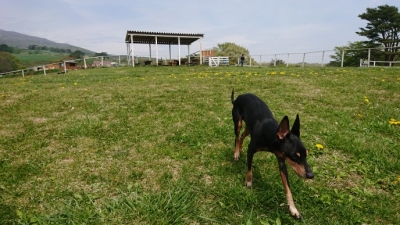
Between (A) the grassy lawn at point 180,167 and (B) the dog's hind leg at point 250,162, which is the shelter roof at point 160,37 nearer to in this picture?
(A) the grassy lawn at point 180,167

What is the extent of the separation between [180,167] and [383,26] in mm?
54880

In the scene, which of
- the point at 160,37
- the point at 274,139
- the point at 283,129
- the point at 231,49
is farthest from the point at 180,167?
the point at 231,49

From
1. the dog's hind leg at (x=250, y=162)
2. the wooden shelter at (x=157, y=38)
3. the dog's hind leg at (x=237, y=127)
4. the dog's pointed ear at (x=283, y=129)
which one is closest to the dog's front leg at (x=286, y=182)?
the dog's pointed ear at (x=283, y=129)

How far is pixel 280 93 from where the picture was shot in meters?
7.46

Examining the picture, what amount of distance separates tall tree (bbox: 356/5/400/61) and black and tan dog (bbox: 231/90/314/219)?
1998 inches

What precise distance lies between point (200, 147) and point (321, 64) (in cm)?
2054

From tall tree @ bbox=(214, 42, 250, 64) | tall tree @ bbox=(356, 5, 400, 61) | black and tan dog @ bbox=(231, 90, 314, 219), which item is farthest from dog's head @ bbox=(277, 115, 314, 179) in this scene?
tall tree @ bbox=(214, 42, 250, 64)

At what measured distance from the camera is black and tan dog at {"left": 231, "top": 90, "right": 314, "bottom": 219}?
2.21 m

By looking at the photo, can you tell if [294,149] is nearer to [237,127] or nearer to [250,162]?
[250,162]

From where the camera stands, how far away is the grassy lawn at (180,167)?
2.53 meters

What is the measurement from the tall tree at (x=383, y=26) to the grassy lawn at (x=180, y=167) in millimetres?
49288

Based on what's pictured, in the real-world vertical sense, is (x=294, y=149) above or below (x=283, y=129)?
below

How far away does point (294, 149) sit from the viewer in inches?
87.6

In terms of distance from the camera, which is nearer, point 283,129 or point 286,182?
point 283,129
